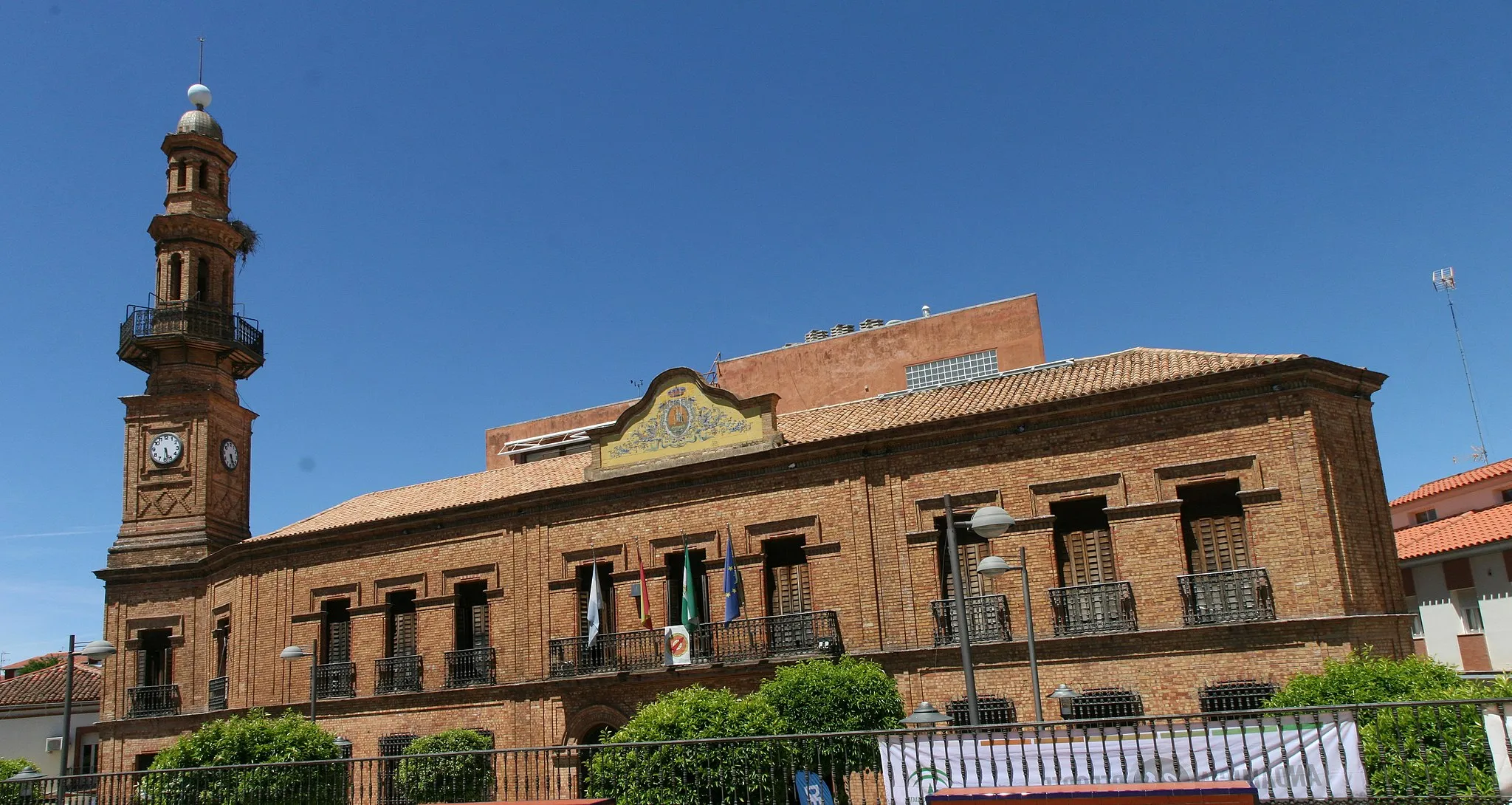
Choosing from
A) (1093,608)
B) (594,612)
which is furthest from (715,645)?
(1093,608)

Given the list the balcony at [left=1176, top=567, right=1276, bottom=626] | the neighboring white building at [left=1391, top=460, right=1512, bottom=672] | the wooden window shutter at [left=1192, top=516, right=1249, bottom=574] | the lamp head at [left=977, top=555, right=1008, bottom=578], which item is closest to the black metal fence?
the lamp head at [left=977, top=555, right=1008, bottom=578]

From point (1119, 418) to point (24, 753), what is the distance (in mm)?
36518

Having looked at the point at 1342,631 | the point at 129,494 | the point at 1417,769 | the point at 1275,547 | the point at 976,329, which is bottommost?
the point at 1417,769

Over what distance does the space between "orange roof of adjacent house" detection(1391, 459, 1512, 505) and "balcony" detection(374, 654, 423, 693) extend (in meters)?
27.9

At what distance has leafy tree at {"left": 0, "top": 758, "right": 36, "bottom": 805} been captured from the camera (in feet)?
64.4

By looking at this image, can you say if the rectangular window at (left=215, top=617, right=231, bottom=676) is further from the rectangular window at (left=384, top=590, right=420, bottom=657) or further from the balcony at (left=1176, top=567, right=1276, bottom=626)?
the balcony at (left=1176, top=567, right=1276, bottom=626)

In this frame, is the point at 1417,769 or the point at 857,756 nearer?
the point at 1417,769

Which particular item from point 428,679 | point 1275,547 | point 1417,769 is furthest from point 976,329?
point 1417,769

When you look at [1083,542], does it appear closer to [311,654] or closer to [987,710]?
[987,710]

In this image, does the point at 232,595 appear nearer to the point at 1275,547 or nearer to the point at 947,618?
the point at 947,618

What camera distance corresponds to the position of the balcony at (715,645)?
2077 centimetres

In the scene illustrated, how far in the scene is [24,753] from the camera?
38.3m

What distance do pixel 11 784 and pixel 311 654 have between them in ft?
17.4

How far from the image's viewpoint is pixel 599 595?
2320 centimetres
